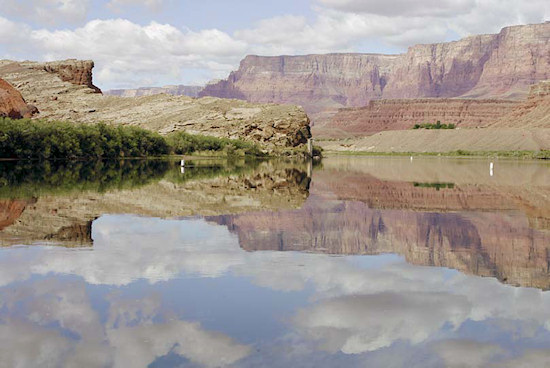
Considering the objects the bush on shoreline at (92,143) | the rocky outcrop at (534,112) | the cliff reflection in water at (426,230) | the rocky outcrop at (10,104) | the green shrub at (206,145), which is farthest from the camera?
the rocky outcrop at (534,112)

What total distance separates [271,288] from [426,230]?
853 centimetres

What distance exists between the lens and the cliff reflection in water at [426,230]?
1400cm

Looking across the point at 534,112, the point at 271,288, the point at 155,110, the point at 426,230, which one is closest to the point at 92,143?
the point at 155,110

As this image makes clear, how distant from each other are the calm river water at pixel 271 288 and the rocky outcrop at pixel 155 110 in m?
85.4

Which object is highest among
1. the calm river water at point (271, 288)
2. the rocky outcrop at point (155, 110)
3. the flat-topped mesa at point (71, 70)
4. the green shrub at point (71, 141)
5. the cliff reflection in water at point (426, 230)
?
the flat-topped mesa at point (71, 70)

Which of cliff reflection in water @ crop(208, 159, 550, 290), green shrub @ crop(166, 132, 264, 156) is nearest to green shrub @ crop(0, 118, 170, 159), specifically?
green shrub @ crop(166, 132, 264, 156)

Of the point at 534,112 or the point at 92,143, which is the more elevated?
the point at 534,112

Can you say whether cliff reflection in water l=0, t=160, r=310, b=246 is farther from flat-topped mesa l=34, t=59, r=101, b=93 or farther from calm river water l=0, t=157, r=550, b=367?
flat-topped mesa l=34, t=59, r=101, b=93

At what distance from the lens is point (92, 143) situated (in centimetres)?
7362

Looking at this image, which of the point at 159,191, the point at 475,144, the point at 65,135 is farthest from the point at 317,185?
the point at 475,144

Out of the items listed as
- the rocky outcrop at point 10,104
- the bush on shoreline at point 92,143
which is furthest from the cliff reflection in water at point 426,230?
the rocky outcrop at point 10,104

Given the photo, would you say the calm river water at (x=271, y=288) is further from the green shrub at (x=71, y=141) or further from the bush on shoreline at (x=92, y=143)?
the bush on shoreline at (x=92, y=143)

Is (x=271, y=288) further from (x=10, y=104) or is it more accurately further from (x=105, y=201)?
(x=10, y=104)

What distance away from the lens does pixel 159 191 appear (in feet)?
102
